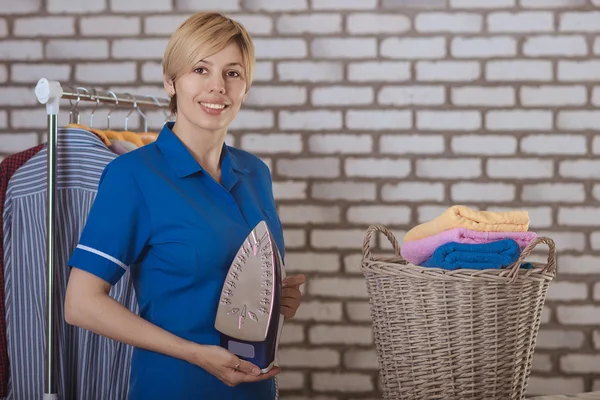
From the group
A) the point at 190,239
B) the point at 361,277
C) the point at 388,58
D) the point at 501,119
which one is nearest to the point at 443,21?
the point at 388,58

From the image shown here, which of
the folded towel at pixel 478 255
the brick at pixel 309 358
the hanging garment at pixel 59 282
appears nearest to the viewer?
the folded towel at pixel 478 255

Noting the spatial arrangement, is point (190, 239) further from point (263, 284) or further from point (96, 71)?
point (96, 71)

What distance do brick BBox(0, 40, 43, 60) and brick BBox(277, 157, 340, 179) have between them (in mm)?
977

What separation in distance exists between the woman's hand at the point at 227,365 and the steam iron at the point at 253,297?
25 mm

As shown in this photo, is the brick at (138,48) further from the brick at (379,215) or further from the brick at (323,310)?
the brick at (323,310)

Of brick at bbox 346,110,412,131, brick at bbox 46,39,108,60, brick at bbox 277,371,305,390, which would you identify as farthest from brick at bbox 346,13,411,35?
brick at bbox 277,371,305,390

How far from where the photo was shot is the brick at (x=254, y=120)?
8.59 ft

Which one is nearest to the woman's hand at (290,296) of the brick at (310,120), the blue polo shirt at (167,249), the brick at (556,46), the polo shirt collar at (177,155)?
the blue polo shirt at (167,249)

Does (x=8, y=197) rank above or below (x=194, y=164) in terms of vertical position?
below

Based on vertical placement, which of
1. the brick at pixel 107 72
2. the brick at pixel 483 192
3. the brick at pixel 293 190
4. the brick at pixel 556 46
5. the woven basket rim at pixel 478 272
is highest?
the brick at pixel 556 46

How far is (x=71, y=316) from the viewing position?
137 cm

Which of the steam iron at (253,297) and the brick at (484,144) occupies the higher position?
the brick at (484,144)

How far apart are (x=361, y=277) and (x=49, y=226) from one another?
127 centimetres

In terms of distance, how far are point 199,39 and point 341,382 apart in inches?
61.3
